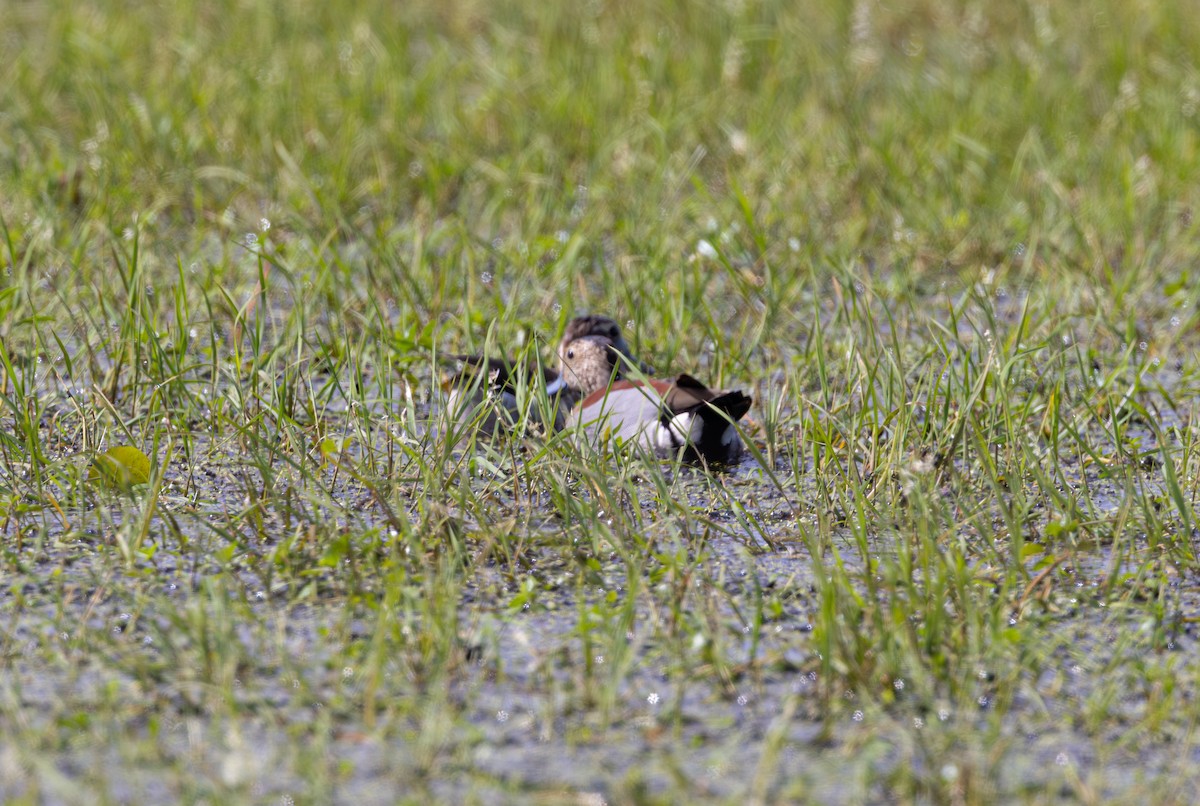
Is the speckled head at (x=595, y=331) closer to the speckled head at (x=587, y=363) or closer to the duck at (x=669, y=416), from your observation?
the speckled head at (x=587, y=363)

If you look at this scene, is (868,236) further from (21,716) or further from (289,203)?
(21,716)

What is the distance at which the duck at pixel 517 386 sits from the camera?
4.11 metres

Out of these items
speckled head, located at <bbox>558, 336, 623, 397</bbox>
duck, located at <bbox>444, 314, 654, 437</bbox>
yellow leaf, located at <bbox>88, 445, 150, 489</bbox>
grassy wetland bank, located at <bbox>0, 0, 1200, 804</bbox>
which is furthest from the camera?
speckled head, located at <bbox>558, 336, 623, 397</bbox>

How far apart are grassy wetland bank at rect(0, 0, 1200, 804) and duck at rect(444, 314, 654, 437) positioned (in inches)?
4.2

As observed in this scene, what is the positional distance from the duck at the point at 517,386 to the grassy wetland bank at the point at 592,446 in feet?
0.35

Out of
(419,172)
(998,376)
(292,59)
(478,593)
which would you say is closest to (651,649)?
(478,593)

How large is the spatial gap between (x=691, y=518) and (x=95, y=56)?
5.14 m

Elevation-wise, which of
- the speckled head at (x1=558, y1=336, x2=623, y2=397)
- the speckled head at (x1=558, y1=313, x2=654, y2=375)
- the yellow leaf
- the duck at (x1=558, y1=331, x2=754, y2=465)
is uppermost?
the speckled head at (x1=558, y1=313, x2=654, y2=375)

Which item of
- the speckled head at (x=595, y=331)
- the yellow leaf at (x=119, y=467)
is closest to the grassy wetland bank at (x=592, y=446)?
the yellow leaf at (x=119, y=467)

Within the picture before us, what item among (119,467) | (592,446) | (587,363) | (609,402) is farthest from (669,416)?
(119,467)

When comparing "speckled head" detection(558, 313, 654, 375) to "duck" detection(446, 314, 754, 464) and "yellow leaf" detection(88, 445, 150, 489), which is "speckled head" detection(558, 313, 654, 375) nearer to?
"duck" detection(446, 314, 754, 464)

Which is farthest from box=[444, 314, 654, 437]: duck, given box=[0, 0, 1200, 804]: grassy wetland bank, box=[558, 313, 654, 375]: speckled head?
box=[0, 0, 1200, 804]: grassy wetland bank

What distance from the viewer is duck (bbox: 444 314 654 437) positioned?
4113 mm

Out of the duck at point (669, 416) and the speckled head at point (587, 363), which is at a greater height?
the speckled head at point (587, 363)
